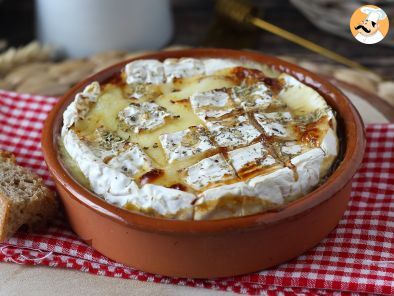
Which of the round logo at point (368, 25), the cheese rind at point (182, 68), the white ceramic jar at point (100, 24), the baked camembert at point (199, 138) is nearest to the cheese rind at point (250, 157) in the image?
the baked camembert at point (199, 138)

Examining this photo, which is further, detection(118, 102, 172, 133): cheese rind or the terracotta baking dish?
detection(118, 102, 172, 133): cheese rind

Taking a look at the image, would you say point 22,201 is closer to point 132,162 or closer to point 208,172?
point 132,162

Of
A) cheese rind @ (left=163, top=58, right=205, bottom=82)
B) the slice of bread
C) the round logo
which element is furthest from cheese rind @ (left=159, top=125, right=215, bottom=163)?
the round logo

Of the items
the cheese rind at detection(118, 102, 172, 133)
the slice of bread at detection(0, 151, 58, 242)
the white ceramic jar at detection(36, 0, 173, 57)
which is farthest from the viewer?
the white ceramic jar at detection(36, 0, 173, 57)

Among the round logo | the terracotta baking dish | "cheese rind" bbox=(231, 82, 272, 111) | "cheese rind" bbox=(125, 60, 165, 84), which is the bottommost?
the terracotta baking dish

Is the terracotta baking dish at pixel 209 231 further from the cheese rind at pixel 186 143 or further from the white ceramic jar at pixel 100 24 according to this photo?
the white ceramic jar at pixel 100 24

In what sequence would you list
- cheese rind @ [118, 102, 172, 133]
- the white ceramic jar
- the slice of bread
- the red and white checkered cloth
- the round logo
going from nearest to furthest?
the red and white checkered cloth → the slice of bread → cheese rind @ [118, 102, 172, 133] → the round logo → the white ceramic jar

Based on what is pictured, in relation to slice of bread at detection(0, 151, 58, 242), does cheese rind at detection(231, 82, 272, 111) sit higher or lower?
higher

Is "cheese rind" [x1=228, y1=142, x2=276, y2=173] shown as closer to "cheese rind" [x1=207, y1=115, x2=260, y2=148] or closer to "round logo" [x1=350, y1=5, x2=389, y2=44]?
"cheese rind" [x1=207, y1=115, x2=260, y2=148]
